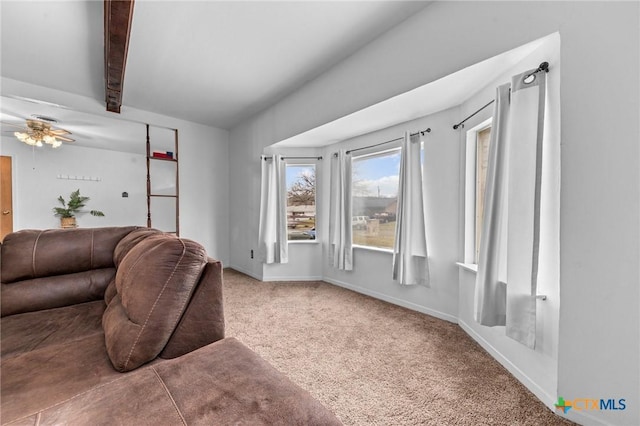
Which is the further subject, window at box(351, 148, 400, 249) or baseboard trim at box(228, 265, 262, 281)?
baseboard trim at box(228, 265, 262, 281)

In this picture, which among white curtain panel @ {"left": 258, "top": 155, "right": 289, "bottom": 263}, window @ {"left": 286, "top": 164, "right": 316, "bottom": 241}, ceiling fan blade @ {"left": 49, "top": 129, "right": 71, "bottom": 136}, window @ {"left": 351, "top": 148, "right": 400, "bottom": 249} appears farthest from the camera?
window @ {"left": 286, "top": 164, "right": 316, "bottom": 241}

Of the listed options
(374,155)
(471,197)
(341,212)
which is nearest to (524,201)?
(471,197)

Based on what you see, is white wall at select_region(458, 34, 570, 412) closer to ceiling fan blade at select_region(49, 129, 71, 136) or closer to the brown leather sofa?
the brown leather sofa

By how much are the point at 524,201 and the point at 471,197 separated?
0.83 m

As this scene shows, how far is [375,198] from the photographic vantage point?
3.29 meters

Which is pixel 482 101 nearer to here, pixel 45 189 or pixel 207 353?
pixel 207 353

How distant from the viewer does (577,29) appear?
1276 millimetres

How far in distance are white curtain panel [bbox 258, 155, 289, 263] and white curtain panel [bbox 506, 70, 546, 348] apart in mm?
2797

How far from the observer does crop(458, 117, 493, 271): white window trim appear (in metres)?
2.26

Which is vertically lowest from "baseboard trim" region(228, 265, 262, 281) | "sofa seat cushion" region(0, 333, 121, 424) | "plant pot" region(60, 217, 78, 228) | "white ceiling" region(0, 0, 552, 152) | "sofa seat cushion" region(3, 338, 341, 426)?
"baseboard trim" region(228, 265, 262, 281)

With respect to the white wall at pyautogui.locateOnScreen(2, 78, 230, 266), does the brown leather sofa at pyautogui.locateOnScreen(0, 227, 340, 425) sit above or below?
below

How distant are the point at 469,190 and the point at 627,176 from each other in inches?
44.0

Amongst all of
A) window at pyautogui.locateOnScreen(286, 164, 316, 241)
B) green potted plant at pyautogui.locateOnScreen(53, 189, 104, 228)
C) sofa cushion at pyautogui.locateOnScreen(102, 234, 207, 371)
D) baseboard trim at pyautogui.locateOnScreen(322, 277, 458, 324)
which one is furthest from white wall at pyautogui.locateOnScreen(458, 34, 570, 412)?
green potted plant at pyautogui.locateOnScreen(53, 189, 104, 228)

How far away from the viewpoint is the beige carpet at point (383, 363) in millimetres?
1346
